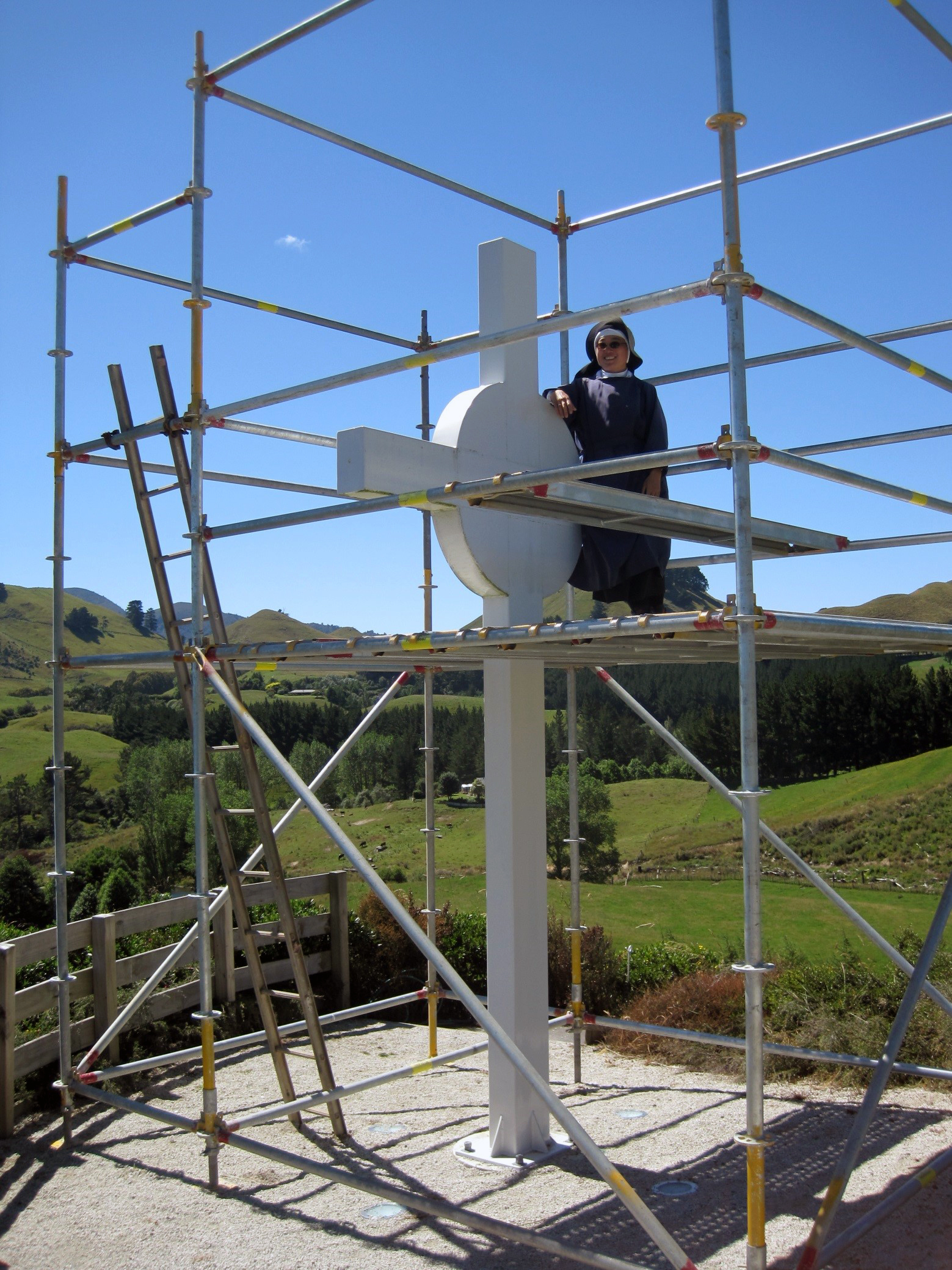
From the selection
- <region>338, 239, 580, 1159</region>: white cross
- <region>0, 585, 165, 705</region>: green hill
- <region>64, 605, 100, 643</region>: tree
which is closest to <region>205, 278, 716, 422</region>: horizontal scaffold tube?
<region>338, 239, 580, 1159</region>: white cross

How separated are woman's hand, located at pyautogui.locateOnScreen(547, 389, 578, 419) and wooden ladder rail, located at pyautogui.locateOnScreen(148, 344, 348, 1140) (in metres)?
1.71

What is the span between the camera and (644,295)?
3250 mm

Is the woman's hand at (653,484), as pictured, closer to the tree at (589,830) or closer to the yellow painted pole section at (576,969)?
the yellow painted pole section at (576,969)

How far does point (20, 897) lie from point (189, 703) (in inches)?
349

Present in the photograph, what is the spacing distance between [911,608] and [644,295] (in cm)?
1521

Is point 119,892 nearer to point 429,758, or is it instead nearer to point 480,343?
point 429,758

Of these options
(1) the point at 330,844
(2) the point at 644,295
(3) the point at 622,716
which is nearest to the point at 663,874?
(3) the point at 622,716

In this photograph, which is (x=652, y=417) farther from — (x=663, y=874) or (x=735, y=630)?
(x=663, y=874)

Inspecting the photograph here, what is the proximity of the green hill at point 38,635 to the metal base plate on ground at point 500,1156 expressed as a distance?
100 feet

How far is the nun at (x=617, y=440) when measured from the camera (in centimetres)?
500

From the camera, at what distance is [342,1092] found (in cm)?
515

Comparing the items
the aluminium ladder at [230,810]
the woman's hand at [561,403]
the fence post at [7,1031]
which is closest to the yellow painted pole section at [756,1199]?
the aluminium ladder at [230,810]

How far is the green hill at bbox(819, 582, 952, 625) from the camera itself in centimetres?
1536

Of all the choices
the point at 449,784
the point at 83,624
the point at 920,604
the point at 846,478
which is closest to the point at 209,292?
the point at 846,478
